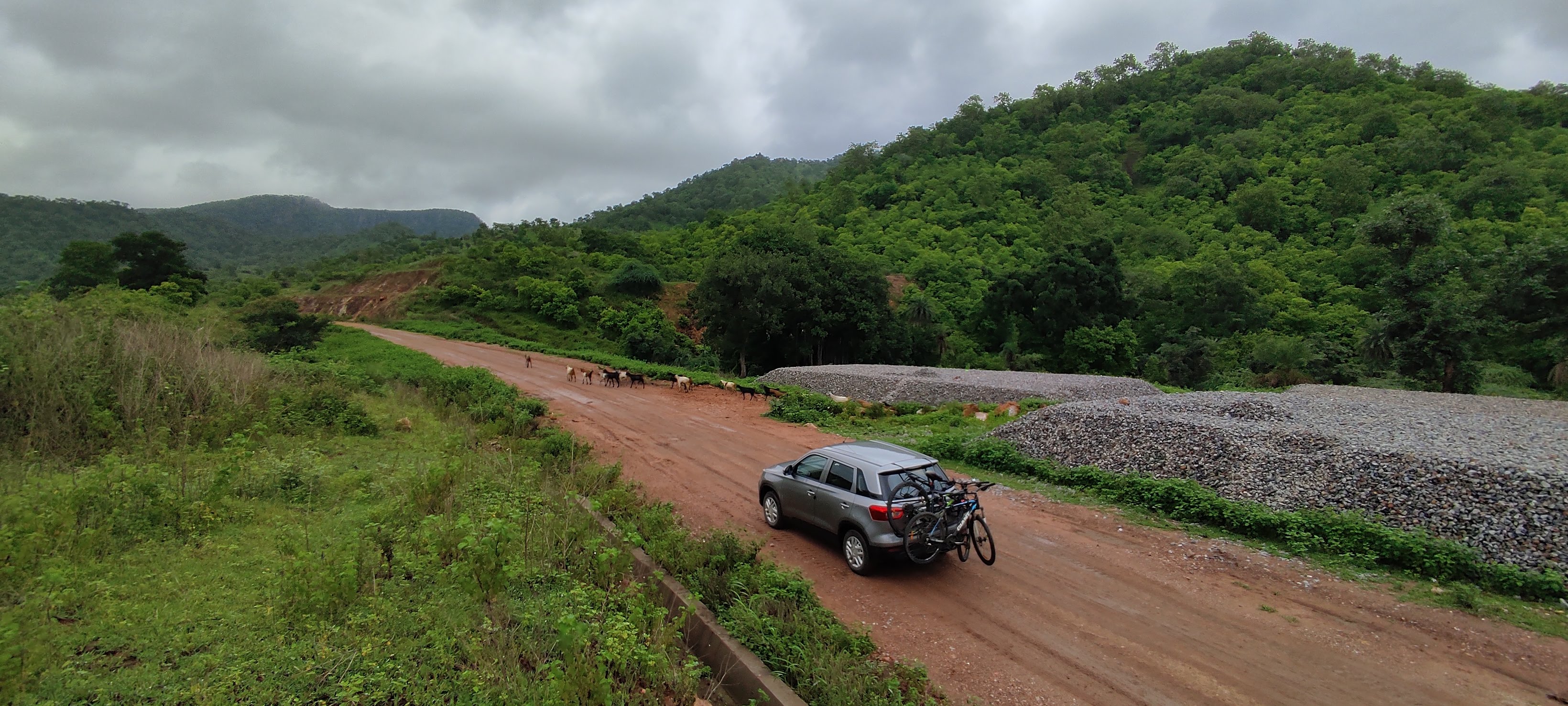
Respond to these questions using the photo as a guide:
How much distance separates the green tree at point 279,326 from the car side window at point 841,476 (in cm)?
3114

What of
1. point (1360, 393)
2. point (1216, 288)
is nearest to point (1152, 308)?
point (1216, 288)

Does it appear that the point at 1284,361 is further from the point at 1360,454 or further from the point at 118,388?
the point at 118,388

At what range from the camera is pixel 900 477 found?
781 cm

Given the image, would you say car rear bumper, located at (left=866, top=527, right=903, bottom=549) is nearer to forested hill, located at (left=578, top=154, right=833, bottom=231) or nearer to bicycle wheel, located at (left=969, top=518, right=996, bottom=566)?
bicycle wheel, located at (left=969, top=518, right=996, bottom=566)

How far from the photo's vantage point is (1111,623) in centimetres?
644

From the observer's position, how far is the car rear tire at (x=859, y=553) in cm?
745

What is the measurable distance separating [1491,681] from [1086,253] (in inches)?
1737

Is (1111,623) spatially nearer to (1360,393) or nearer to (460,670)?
(460,670)

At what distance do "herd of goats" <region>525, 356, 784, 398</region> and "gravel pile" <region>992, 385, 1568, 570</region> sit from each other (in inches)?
406

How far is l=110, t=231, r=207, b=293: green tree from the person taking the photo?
42.8m

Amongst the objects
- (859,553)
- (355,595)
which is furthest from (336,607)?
(859,553)

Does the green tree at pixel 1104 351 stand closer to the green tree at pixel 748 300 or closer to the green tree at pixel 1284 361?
the green tree at pixel 1284 361

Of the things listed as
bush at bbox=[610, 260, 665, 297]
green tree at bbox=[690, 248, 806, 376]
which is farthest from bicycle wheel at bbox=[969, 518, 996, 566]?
bush at bbox=[610, 260, 665, 297]

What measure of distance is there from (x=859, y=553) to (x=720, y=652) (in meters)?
2.64
